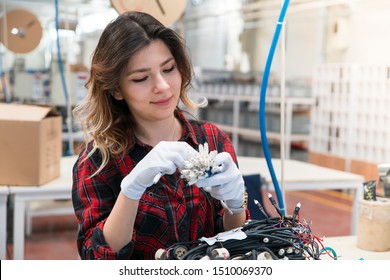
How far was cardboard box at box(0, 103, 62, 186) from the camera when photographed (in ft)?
6.24

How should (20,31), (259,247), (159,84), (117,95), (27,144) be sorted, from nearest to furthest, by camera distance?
(259,247) → (159,84) → (117,95) → (27,144) → (20,31)

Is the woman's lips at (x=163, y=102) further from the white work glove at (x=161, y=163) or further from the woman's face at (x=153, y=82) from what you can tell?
the white work glove at (x=161, y=163)

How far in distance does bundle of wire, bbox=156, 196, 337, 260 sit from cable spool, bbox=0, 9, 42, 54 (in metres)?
1.93

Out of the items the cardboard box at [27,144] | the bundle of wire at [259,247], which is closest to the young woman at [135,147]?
the bundle of wire at [259,247]

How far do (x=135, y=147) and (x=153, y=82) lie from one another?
7.5 inches

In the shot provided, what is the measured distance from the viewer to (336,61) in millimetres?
6188

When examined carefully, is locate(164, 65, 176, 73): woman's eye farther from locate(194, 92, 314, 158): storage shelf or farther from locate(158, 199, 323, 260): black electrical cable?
locate(194, 92, 314, 158): storage shelf

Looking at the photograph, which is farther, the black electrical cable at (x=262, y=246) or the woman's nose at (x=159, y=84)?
the woman's nose at (x=159, y=84)

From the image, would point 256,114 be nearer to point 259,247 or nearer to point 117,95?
point 117,95

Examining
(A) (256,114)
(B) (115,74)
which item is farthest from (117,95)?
(A) (256,114)

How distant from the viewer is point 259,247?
2.97ft

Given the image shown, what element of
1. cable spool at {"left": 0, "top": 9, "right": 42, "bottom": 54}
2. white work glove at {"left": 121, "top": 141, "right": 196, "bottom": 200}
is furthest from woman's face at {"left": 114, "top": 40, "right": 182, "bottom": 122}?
cable spool at {"left": 0, "top": 9, "right": 42, "bottom": 54}

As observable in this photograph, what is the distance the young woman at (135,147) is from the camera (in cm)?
110

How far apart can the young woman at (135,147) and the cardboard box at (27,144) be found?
2.41 feet
